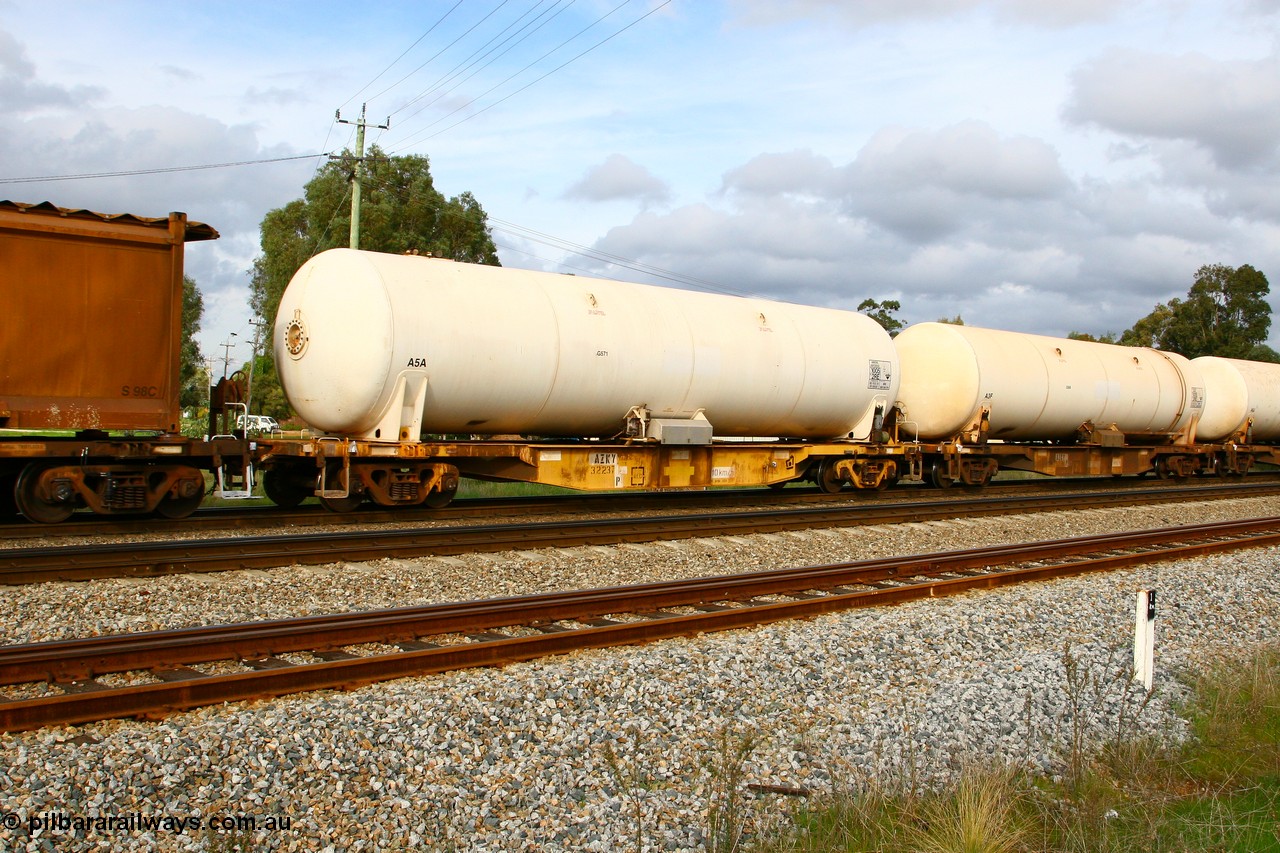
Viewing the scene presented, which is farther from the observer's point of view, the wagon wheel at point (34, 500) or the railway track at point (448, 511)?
the railway track at point (448, 511)

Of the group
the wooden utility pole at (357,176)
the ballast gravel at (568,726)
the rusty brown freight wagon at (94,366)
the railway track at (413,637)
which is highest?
the wooden utility pole at (357,176)

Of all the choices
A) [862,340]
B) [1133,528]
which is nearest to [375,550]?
[862,340]

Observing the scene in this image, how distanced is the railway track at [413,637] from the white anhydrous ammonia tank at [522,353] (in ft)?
17.2

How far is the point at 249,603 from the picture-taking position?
8219 millimetres

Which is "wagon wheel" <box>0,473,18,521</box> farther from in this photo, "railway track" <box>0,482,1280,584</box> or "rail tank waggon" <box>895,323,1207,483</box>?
"rail tank waggon" <box>895,323,1207,483</box>

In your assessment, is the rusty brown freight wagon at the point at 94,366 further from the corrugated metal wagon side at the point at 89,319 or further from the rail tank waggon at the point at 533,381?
the rail tank waggon at the point at 533,381

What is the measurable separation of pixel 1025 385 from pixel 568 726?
1800 cm

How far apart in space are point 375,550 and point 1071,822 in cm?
751

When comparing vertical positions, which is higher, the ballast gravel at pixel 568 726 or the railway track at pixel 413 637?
the railway track at pixel 413 637

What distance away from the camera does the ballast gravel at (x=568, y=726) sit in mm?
4277

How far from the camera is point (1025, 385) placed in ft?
68.3

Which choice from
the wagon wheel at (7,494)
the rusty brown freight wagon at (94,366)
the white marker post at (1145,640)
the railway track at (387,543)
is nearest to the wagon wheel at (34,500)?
the rusty brown freight wagon at (94,366)

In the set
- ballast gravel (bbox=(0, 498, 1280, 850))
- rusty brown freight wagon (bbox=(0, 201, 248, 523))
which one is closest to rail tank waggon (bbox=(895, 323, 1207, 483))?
ballast gravel (bbox=(0, 498, 1280, 850))

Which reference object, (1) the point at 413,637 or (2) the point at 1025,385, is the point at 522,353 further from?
(2) the point at 1025,385
